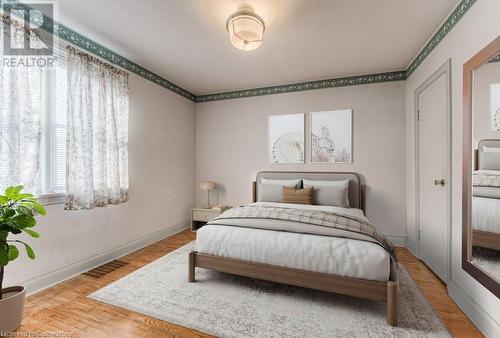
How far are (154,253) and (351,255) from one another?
2616 mm

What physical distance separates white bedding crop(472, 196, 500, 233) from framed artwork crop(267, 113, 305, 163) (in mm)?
2399

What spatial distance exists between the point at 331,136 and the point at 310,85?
0.97 meters

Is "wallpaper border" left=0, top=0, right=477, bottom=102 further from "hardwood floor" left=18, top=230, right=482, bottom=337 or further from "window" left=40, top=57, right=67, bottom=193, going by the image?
"hardwood floor" left=18, top=230, right=482, bottom=337

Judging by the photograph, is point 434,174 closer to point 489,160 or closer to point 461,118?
point 461,118

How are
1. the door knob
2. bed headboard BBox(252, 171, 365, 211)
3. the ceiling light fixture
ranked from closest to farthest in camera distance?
the ceiling light fixture
the door knob
bed headboard BBox(252, 171, 365, 211)

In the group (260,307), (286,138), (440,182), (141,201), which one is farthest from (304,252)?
(141,201)

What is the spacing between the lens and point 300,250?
2010 millimetres

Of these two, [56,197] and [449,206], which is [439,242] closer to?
[449,206]

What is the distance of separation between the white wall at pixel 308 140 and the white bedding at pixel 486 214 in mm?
1765

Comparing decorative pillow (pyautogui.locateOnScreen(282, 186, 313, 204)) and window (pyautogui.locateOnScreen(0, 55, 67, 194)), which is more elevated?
window (pyautogui.locateOnScreen(0, 55, 67, 194))

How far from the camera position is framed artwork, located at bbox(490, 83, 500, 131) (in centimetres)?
163

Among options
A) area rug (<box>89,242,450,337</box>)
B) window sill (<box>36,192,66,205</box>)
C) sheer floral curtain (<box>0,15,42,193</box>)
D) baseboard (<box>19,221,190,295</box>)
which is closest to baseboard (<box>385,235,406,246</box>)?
area rug (<box>89,242,450,337</box>)

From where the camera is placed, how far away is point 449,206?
2.26m

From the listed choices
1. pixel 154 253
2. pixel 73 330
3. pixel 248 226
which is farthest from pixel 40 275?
pixel 248 226
